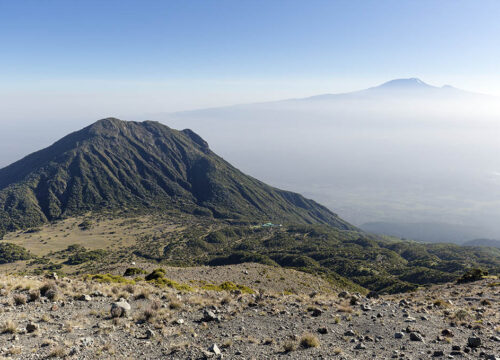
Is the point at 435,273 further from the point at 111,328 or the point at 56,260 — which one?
the point at 56,260

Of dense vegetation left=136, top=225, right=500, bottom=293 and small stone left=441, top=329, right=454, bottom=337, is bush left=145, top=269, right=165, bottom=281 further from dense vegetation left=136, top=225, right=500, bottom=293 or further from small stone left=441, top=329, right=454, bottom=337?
dense vegetation left=136, top=225, right=500, bottom=293

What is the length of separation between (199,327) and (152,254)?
158766 mm

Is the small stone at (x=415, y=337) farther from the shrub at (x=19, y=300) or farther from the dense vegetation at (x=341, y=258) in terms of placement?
the dense vegetation at (x=341, y=258)

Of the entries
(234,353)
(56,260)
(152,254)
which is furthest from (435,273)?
(56,260)

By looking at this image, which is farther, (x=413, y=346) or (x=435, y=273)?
(x=435, y=273)

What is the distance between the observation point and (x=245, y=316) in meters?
17.9

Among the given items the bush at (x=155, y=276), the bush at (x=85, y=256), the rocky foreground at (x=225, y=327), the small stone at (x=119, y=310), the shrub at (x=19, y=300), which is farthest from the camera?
the bush at (x=85, y=256)

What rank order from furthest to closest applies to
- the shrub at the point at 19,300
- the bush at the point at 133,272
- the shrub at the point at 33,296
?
1. the bush at the point at 133,272
2. the shrub at the point at 33,296
3. the shrub at the point at 19,300

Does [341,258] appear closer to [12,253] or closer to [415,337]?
[415,337]

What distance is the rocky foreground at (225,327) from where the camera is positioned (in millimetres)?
12617

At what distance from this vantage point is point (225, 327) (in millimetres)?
15742

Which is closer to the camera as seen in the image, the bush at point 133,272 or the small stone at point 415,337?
the small stone at point 415,337

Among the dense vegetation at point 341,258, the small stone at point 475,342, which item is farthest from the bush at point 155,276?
the dense vegetation at point 341,258

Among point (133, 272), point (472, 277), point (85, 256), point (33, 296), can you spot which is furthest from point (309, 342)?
point (85, 256)
